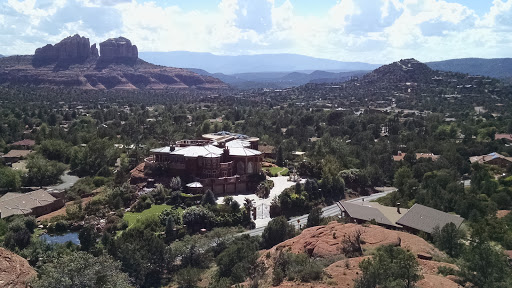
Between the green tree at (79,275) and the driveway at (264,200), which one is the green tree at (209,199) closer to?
the driveway at (264,200)

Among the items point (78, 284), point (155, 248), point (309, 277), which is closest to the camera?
point (78, 284)

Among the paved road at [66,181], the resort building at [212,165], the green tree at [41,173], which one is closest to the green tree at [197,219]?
the resort building at [212,165]

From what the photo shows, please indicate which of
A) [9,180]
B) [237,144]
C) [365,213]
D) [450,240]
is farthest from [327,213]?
[9,180]

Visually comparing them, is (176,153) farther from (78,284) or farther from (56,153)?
(78,284)

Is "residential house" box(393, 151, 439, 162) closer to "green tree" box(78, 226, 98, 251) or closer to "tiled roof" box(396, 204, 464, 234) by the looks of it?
"tiled roof" box(396, 204, 464, 234)

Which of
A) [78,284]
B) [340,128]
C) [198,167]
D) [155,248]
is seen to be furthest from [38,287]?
[340,128]
